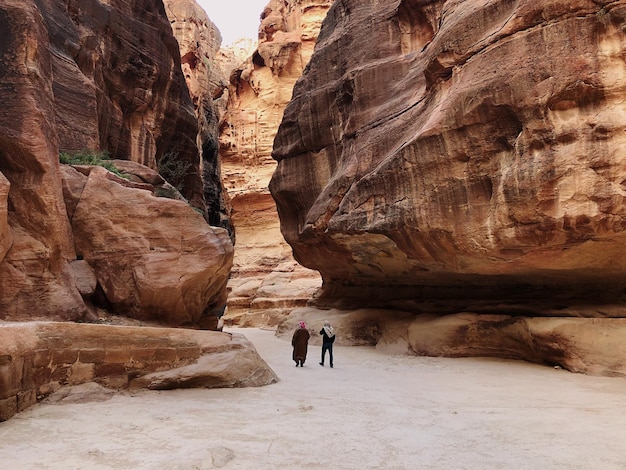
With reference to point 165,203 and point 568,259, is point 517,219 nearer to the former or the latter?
point 568,259

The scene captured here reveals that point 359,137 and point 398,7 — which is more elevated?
point 398,7

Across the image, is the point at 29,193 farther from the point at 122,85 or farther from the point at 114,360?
the point at 122,85

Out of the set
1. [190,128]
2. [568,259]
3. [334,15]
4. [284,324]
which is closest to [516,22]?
[568,259]

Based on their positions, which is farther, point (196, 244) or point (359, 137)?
point (359, 137)

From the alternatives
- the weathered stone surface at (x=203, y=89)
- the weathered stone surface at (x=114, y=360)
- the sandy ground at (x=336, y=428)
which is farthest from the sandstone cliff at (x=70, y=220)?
the weathered stone surface at (x=203, y=89)

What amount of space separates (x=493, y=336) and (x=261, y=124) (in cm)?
2545

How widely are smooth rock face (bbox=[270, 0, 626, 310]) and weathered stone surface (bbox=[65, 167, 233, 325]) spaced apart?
451cm

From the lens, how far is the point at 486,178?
376 inches

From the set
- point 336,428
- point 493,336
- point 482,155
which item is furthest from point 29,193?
point 493,336

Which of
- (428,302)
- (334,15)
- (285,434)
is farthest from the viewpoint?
(334,15)

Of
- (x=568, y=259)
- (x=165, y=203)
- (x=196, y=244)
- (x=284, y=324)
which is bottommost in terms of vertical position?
(x=284, y=324)

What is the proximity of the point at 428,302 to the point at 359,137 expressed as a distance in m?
5.40

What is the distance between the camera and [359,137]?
562 inches

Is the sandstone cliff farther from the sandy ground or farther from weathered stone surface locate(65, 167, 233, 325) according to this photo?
the sandy ground
